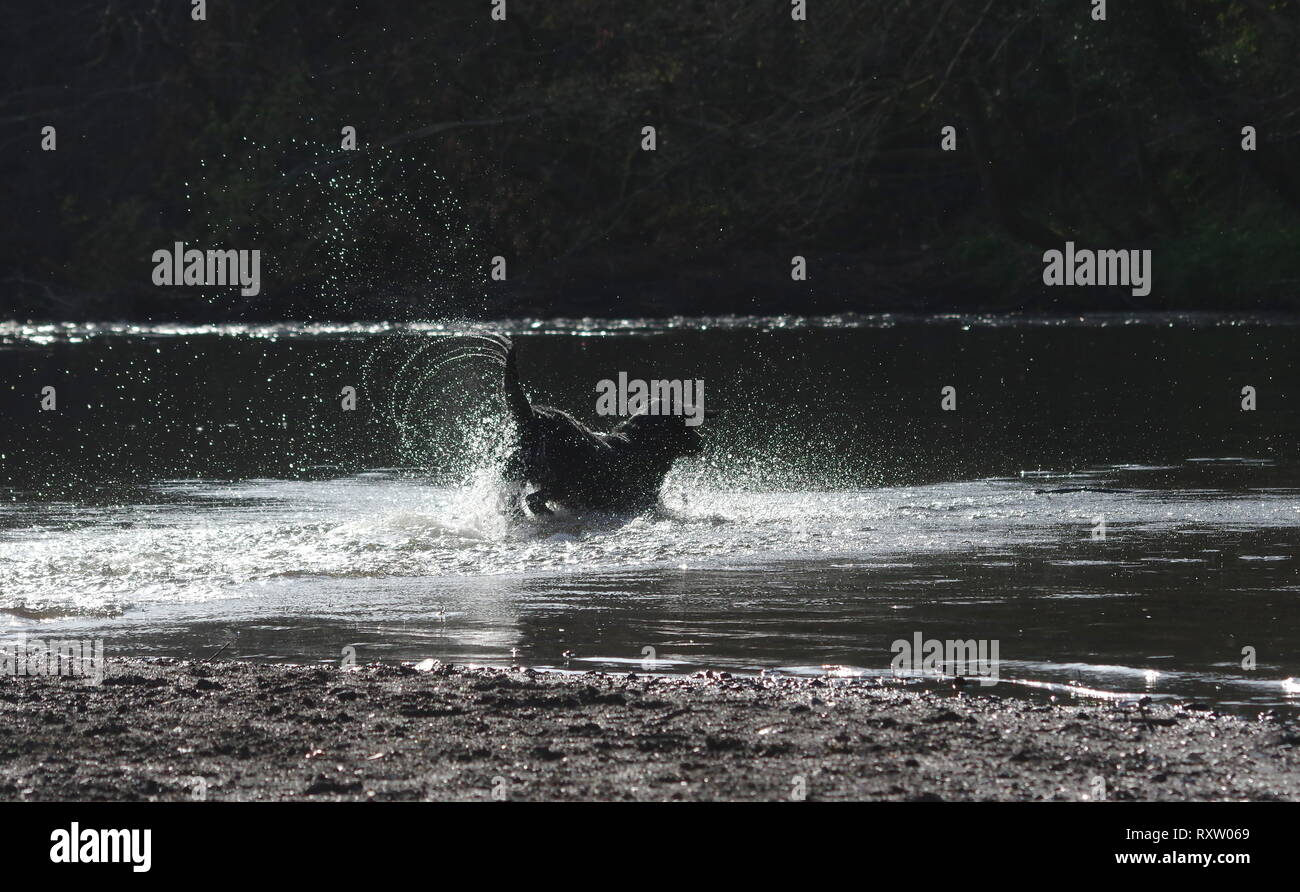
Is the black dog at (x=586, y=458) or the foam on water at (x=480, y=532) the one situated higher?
the black dog at (x=586, y=458)

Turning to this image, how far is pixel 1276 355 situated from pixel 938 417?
8543 millimetres

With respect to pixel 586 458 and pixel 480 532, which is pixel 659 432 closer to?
pixel 586 458

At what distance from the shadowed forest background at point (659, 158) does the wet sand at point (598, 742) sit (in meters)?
27.3

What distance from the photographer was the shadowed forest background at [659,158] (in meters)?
35.2

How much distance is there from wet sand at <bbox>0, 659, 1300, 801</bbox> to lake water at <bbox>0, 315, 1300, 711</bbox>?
1.69 ft

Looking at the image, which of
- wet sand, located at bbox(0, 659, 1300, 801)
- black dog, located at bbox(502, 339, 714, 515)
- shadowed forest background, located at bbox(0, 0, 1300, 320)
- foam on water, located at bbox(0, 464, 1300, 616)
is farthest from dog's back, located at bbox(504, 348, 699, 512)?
shadowed forest background, located at bbox(0, 0, 1300, 320)

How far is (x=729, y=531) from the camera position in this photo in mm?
11266

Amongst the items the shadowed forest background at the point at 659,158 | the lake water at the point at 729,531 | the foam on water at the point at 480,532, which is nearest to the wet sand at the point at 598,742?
the lake water at the point at 729,531

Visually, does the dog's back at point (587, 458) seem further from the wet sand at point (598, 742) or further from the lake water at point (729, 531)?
the wet sand at point (598, 742)

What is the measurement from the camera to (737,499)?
12875 millimetres

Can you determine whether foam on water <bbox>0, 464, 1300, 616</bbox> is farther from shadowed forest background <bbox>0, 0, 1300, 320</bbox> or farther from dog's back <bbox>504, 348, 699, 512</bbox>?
shadowed forest background <bbox>0, 0, 1300, 320</bbox>

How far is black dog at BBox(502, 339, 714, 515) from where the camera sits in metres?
11.8

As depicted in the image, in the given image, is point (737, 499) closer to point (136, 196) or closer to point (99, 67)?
point (136, 196)

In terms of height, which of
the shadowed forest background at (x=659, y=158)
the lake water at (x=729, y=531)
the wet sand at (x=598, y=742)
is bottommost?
the wet sand at (x=598, y=742)
